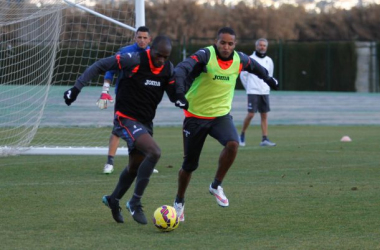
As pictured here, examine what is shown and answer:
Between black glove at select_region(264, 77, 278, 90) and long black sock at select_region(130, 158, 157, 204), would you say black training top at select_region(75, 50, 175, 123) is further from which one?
black glove at select_region(264, 77, 278, 90)

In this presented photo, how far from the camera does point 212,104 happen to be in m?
8.38

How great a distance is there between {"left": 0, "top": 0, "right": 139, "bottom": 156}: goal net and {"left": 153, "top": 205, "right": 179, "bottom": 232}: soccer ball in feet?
23.9

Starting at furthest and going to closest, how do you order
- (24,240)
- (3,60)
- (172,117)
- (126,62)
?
(172,117) → (3,60) → (126,62) → (24,240)

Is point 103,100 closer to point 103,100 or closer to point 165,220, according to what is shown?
point 103,100

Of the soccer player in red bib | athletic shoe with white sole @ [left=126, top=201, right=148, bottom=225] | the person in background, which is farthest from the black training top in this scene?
the person in background

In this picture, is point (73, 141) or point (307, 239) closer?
point (307, 239)

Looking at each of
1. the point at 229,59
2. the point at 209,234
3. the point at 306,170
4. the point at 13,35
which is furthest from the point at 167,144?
the point at 209,234

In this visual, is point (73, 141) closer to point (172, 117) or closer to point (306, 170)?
point (306, 170)

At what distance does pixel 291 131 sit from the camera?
22953 mm

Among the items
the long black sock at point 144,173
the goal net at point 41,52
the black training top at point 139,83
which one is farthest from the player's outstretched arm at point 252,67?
the goal net at point 41,52

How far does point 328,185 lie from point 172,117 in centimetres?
1536

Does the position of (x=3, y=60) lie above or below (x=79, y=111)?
above

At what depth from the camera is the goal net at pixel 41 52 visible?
14.4m

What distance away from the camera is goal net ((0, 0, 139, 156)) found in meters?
14.4
